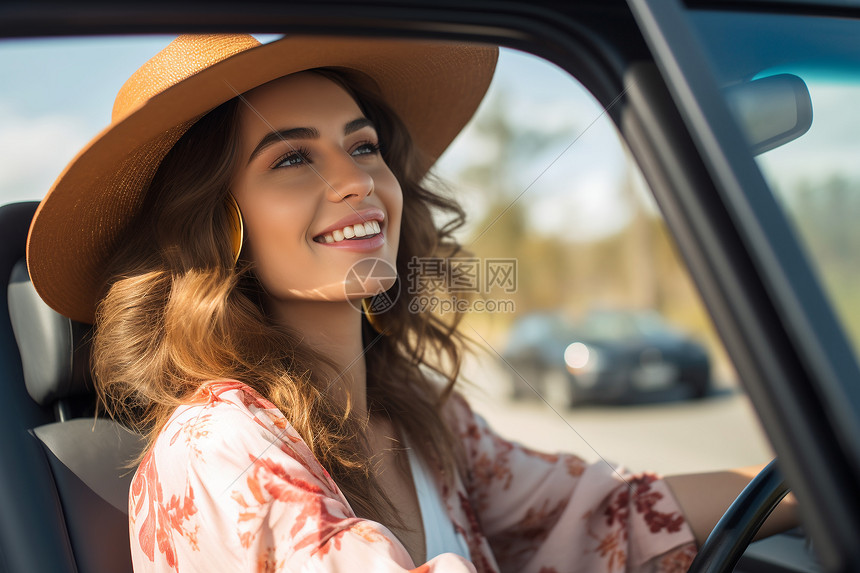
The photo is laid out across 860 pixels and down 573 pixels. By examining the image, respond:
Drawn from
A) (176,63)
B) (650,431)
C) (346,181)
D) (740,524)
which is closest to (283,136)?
(346,181)

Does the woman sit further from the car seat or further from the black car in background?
the black car in background

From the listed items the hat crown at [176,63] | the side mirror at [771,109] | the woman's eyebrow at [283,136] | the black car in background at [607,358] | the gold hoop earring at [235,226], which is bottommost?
the black car in background at [607,358]

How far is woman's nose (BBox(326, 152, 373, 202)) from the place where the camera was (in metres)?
1.43

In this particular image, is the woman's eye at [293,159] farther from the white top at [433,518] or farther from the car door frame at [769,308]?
the car door frame at [769,308]

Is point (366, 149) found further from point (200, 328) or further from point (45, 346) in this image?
point (45, 346)

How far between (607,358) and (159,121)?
9226mm

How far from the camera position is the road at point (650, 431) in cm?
771

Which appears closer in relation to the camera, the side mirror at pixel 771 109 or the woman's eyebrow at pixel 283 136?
the side mirror at pixel 771 109

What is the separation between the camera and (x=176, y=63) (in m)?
1.22

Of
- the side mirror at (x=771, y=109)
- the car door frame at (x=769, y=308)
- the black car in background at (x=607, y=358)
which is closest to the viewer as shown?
the car door frame at (x=769, y=308)

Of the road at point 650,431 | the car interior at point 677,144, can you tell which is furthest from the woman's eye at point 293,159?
the road at point 650,431

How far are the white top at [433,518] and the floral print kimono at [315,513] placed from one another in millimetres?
36

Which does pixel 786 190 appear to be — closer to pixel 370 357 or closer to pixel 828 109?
pixel 828 109

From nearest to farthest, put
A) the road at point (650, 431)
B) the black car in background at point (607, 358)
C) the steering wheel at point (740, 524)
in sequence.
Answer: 1. the steering wheel at point (740, 524)
2. the road at point (650, 431)
3. the black car in background at point (607, 358)
